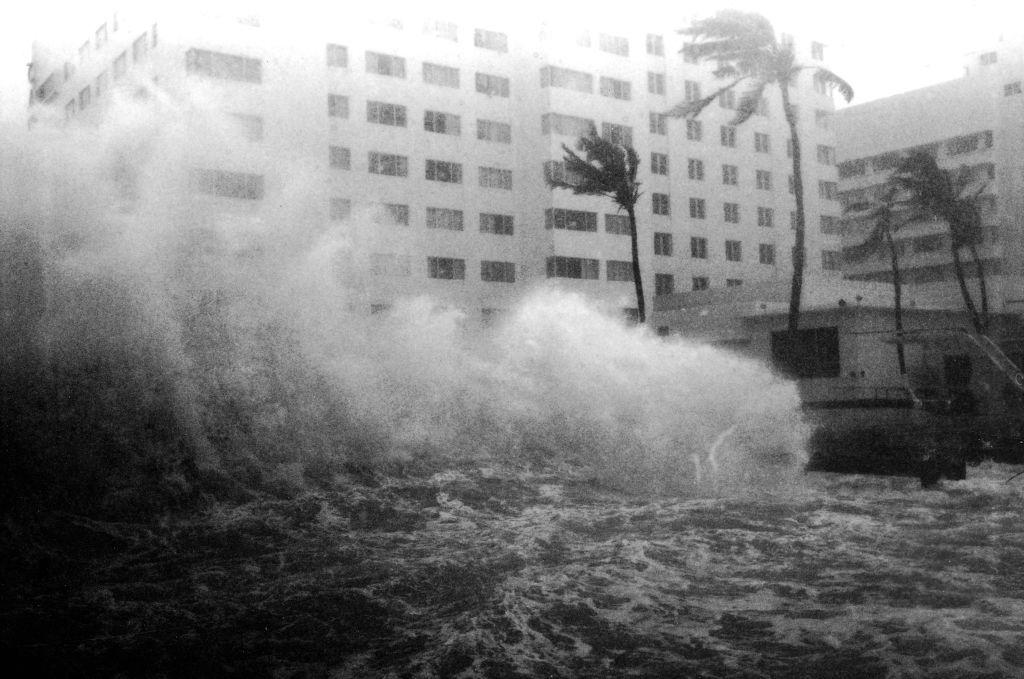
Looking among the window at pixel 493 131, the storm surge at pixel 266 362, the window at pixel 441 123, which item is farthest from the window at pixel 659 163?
the storm surge at pixel 266 362

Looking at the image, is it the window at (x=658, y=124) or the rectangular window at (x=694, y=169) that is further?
the rectangular window at (x=694, y=169)

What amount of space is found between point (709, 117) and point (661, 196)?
15.4ft

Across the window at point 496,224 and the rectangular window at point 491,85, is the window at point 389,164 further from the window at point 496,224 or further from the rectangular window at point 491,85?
the rectangular window at point 491,85

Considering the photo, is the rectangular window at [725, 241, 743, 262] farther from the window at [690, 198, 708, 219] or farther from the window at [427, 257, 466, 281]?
the window at [427, 257, 466, 281]

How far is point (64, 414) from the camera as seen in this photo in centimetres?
1075

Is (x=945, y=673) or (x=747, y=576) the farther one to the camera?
(x=747, y=576)

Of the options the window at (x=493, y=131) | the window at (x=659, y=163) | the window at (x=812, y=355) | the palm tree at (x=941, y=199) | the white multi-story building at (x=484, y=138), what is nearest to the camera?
the window at (x=812, y=355)

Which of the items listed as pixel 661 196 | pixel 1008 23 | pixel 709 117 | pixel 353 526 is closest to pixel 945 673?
pixel 353 526

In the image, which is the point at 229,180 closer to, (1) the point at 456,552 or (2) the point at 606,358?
(2) the point at 606,358

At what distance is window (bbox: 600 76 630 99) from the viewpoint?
122 feet

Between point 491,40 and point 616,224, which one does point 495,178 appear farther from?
point 616,224

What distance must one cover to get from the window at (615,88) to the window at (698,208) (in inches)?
214

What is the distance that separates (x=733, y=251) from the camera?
41.4m

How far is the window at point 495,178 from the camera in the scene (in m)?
34.4
